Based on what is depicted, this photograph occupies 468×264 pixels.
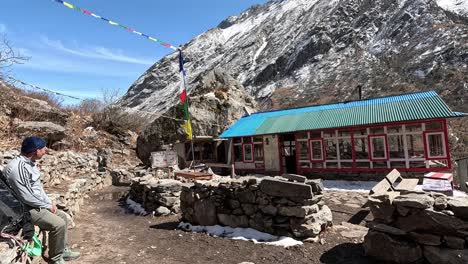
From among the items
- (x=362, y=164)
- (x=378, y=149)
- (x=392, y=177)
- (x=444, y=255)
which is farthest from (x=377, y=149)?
(x=444, y=255)

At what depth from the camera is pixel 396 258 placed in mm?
4992

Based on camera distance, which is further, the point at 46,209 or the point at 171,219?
the point at 171,219

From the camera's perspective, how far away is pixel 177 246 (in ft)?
20.6

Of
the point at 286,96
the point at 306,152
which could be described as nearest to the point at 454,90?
the point at 286,96

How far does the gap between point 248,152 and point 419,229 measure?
16207 mm

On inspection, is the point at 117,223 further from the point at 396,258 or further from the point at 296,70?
the point at 296,70

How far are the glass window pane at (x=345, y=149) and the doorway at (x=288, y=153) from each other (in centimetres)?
282

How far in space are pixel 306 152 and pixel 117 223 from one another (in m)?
12.4

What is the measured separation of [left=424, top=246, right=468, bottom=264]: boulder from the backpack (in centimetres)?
557

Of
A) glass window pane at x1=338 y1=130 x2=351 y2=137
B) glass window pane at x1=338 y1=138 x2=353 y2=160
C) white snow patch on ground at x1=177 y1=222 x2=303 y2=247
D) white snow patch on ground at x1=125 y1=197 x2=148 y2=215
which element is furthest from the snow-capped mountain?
white snow patch on ground at x1=177 y1=222 x2=303 y2=247

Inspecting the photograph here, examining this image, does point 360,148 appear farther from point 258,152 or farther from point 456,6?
point 456,6

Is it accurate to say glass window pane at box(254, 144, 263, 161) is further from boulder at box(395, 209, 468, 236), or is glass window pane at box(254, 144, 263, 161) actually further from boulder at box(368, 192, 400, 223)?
boulder at box(395, 209, 468, 236)

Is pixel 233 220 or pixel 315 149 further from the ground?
pixel 315 149

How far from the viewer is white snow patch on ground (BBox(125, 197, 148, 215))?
9601 mm
